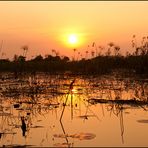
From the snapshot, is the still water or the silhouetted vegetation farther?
the silhouetted vegetation

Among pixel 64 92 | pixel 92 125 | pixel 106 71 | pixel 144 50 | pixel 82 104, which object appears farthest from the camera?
pixel 106 71

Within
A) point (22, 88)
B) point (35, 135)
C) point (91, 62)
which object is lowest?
point (35, 135)

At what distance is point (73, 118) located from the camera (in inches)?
258

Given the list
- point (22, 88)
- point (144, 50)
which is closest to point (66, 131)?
point (22, 88)

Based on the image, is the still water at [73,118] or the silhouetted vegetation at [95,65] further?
the silhouetted vegetation at [95,65]

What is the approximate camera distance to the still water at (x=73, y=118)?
16.7ft

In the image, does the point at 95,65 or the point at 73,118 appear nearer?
the point at 73,118

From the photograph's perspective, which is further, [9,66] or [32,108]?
[9,66]

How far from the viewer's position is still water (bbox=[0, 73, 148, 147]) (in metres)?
5.09

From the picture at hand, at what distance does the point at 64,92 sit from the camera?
31.9ft

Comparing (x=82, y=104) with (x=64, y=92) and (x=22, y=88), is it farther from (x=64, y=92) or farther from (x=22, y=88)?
(x=22, y=88)

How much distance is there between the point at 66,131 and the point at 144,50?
7.77m

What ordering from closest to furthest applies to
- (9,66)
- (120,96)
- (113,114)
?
(113,114) → (120,96) → (9,66)

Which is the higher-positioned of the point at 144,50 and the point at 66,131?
the point at 144,50
